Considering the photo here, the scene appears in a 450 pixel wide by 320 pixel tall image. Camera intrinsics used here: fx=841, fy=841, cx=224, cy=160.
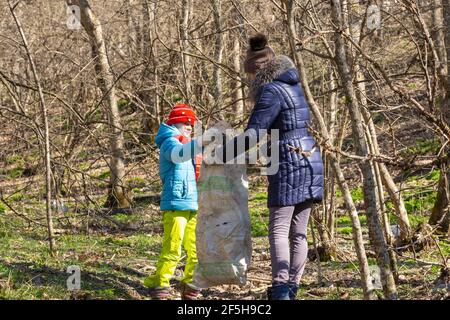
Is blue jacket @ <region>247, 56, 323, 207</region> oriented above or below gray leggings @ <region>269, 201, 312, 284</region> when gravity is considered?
above

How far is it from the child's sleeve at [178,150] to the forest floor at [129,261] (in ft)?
3.78

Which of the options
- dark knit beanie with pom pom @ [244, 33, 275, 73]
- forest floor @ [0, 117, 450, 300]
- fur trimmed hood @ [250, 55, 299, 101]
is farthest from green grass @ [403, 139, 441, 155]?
fur trimmed hood @ [250, 55, 299, 101]

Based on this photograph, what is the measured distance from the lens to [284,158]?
550 centimetres

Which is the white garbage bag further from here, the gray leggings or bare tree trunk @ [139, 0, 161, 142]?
bare tree trunk @ [139, 0, 161, 142]

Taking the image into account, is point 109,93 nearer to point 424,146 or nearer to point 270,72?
point 270,72

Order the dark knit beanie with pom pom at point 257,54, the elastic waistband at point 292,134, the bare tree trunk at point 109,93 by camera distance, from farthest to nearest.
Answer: the bare tree trunk at point 109,93 < the dark knit beanie with pom pom at point 257,54 < the elastic waistband at point 292,134

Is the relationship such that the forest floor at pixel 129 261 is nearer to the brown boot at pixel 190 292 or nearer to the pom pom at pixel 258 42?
the brown boot at pixel 190 292

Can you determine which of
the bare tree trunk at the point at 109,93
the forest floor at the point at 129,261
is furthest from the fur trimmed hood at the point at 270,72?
the bare tree trunk at the point at 109,93

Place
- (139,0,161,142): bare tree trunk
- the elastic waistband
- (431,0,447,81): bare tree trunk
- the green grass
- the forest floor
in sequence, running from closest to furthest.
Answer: the elastic waistband, the forest floor, (431,0,447,81): bare tree trunk, (139,0,161,142): bare tree trunk, the green grass

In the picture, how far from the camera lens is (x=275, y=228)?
18.2ft

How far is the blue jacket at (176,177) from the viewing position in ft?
20.0

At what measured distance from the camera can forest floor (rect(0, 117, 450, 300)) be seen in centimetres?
644

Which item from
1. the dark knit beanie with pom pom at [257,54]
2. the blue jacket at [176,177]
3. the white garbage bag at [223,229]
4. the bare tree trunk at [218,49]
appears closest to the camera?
the dark knit beanie with pom pom at [257,54]
